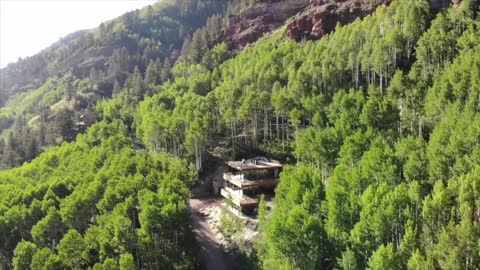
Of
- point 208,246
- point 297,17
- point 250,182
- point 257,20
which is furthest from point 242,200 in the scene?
point 257,20

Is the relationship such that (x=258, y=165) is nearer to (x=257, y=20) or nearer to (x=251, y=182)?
(x=251, y=182)

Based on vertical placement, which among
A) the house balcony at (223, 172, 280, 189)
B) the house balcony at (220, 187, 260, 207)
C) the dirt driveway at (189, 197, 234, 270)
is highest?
the house balcony at (223, 172, 280, 189)

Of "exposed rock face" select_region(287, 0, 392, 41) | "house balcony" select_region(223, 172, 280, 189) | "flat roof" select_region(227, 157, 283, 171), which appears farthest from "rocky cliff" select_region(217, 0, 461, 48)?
"house balcony" select_region(223, 172, 280, 189)

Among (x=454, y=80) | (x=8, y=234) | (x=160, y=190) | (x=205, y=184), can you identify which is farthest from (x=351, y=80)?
(x=8, y=234)

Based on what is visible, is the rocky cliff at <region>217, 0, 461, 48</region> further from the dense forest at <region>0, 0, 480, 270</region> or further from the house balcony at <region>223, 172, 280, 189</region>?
the house balcony at <region>223, 172, 280, 189</region>

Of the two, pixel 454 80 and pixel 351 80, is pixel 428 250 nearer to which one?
pixel 454 80

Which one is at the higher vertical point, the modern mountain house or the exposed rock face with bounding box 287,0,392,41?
the exposed rock face with bounding box 287,0,392,41

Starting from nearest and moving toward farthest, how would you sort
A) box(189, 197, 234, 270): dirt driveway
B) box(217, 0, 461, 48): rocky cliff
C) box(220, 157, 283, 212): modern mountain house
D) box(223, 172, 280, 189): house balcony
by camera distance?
box(189, 197, 234, 270): dirt driveway
box(220, 157, 283, 212): modern mountain house
box(223, 172, 280, 189): house balcony
box(217, 0, 461, 48): rocky cliff
